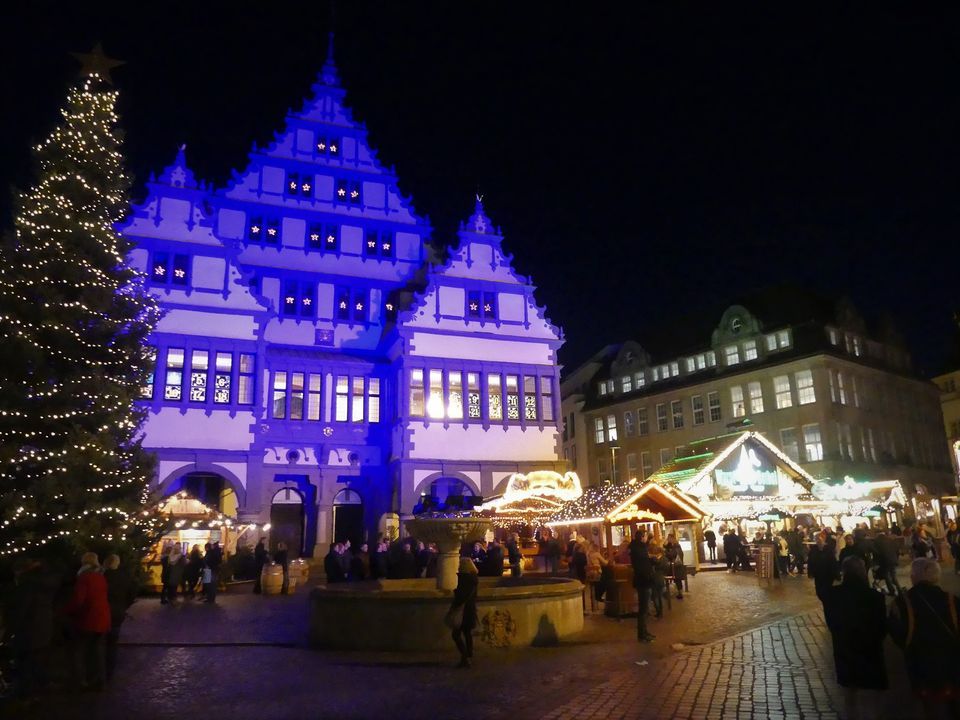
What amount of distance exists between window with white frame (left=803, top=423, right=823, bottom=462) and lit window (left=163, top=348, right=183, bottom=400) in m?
35.1

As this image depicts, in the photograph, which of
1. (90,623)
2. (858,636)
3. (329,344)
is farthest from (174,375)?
(858,636)

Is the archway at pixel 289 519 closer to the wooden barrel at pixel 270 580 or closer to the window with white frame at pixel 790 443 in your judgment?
the wooden barrel at pixel 270 580

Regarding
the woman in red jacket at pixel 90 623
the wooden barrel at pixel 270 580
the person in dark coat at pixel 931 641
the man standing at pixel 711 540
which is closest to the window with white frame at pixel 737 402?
the man standing at pixel 711 540

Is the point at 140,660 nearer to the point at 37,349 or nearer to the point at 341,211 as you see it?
the point at 37,349

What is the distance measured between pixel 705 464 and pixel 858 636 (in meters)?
24.3

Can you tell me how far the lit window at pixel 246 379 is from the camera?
32.4 meters

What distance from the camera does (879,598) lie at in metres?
6.65

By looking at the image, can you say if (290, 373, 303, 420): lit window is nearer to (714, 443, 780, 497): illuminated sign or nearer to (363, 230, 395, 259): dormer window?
(363, 230, 395, 259): dormer window

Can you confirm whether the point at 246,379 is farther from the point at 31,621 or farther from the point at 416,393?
the point at 31,621

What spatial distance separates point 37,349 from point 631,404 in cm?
4554

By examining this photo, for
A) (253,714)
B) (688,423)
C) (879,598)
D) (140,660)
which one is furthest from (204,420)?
(688,423)

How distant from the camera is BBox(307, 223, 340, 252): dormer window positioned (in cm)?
3778

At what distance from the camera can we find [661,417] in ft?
176

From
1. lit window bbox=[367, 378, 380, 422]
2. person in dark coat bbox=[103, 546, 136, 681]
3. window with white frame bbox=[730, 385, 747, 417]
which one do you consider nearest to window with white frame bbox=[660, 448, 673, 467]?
window with white frame bbox=[730, 385, 747, 417]
